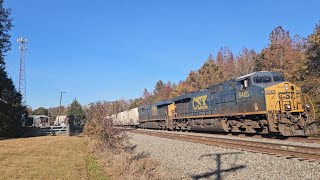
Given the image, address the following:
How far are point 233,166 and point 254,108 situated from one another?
890 centimetres

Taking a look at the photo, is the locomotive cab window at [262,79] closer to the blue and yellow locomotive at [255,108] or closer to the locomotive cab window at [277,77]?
the blue and yellow locomotive at [255,108]

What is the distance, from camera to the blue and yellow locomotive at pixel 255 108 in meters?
17.1

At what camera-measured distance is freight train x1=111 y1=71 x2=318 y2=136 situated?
1714 centimetres

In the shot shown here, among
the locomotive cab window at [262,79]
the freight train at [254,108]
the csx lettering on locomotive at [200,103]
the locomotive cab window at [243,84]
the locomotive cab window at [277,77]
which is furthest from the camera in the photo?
the csx lettering on locomotive at [200,103]

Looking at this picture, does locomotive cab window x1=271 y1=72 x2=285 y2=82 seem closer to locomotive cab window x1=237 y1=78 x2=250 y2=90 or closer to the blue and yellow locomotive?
the blue and yellow locomotive

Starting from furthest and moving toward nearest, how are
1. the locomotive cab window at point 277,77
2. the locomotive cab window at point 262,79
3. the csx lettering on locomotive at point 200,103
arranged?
the csx lettering on locomotive at point 200,103, the locomotive cab window at point 277,77, the locomotive cab window at point 262,79

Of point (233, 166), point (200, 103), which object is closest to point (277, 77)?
point (200, 103)

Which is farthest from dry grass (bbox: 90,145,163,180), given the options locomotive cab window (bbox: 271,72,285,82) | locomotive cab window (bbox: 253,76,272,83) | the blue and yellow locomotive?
locomotive cab window (bbox: 271,72,285,82)

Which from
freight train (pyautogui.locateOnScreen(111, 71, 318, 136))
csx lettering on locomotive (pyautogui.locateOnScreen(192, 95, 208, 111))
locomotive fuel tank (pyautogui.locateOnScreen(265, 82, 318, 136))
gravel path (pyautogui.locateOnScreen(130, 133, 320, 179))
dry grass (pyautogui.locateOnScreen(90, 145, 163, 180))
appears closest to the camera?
gravel path (pyautogui.locateOnScreen(130, 133, 320, 179))

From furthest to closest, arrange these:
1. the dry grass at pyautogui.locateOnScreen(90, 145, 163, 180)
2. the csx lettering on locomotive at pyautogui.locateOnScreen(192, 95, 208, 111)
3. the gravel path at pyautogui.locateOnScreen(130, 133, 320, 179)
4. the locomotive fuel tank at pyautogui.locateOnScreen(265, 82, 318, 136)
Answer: the csx lettering on locomotive at pyautogui.locateOnScreen(192, 95, 208, 111) < the locomotive fuel tank at pyautogui.locateOnScreen(265, 82, 318, 136) < the dry grass at pyautogui.locateOnScreen(90, 145, 163, 180) < the gravel path at pyautogui.locateOnScreen(130, 133, 320, 179)

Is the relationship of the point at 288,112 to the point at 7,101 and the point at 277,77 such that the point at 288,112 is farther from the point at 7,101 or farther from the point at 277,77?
the point at 7,101

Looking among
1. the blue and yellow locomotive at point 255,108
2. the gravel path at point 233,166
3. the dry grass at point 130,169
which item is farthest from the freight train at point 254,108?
the dry grass at point 130,169

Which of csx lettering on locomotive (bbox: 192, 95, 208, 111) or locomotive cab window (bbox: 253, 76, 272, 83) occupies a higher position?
locomotive cab window (bbox: 253, 76, 272, 83)

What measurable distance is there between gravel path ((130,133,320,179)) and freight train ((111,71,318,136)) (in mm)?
4689
